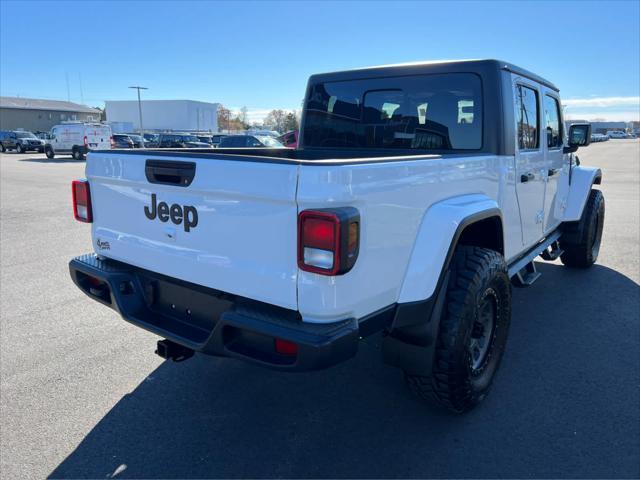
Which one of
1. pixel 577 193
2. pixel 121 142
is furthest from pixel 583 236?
pixel 121 142

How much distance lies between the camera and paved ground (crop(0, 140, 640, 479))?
257 cm

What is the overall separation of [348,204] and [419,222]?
59cm

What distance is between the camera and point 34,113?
69.1m

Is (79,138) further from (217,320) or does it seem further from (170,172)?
(217,320)

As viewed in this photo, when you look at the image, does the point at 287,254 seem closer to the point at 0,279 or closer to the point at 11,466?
the point at 11,466

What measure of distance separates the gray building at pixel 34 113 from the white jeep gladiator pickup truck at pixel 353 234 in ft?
245

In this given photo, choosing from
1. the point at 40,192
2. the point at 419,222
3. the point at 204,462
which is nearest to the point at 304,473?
the point at 204,462

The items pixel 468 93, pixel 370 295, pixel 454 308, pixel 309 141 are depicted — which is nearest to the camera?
pixel 370 295

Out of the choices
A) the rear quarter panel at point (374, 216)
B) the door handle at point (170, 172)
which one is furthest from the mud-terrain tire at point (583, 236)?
the door handle at point (170, 172)

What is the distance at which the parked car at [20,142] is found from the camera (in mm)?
38781

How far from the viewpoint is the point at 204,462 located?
102 inches

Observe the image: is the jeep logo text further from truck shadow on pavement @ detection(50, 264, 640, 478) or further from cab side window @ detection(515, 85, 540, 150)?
cab side window @ detection(515, 85, 540, 150)

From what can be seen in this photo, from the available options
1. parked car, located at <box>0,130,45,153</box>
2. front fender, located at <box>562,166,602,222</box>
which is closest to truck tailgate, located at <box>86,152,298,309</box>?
front fender, located at <box>562,166,602,222</box>

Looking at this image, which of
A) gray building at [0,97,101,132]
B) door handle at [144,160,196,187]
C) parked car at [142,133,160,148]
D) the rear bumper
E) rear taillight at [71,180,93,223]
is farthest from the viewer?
gray building at [0,97,101,132]
